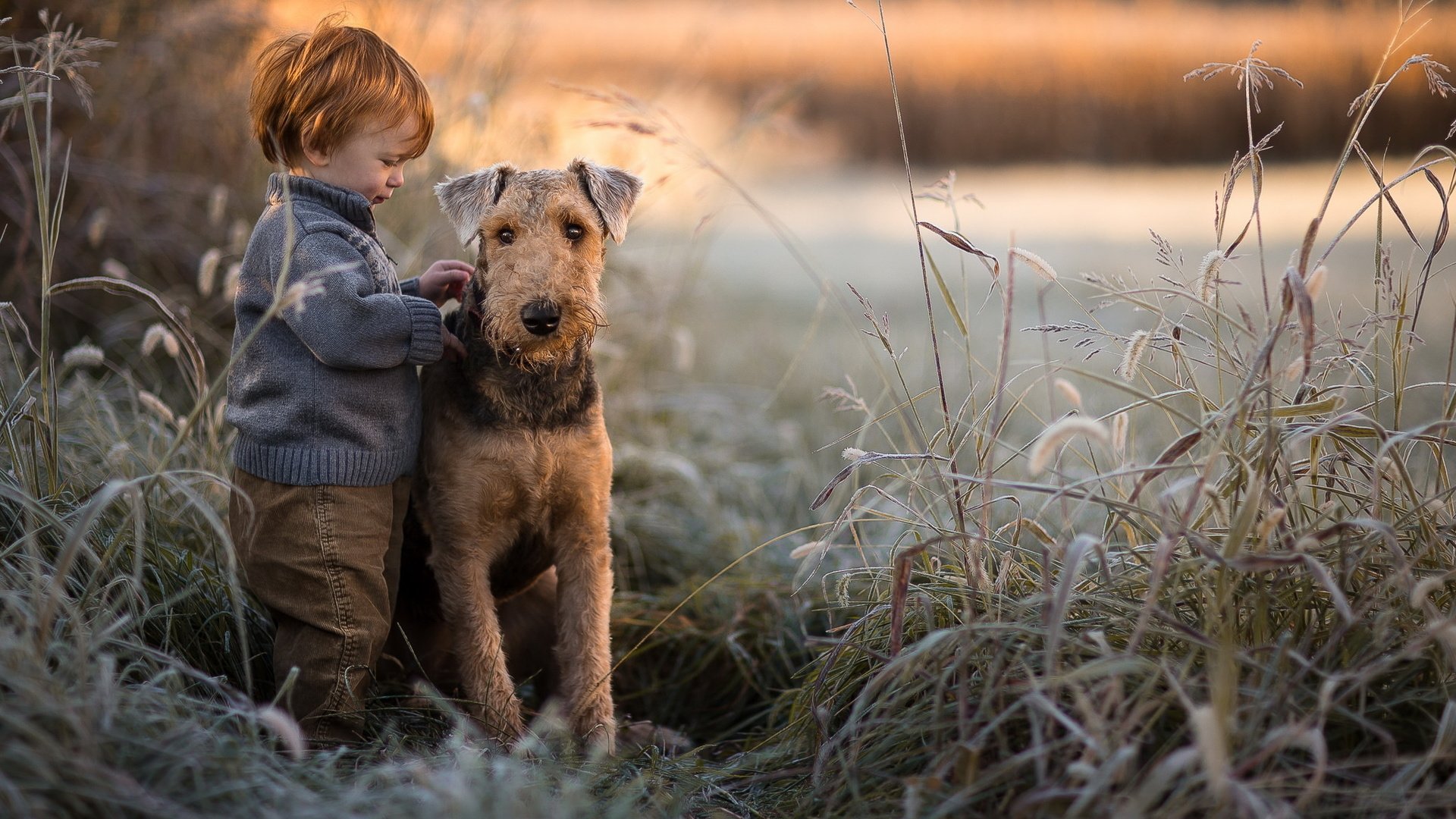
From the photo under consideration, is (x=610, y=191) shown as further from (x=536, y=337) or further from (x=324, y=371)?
(x=324, y=371)

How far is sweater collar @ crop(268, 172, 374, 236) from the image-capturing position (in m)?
2.44

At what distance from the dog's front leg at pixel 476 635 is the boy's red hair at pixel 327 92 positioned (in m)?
1.14

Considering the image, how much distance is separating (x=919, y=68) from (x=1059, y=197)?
2.15 metres

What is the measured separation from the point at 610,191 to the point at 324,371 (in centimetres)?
95

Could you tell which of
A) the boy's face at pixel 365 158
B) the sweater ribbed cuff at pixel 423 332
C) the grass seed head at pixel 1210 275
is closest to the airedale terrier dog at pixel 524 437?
the sweater ribbed cuff at pixel 423 332

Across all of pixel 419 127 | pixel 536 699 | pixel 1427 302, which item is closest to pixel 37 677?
pixel 419 127

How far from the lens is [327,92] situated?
93.0 inches

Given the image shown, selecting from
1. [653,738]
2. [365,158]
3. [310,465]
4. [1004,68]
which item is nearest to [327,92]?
[365,158]

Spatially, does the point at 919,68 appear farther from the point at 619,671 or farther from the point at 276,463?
the point at 276,463

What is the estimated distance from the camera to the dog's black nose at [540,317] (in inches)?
94.7

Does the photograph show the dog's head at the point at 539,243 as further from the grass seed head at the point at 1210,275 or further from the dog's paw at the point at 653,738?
the grass seed head at the point at 1210,275

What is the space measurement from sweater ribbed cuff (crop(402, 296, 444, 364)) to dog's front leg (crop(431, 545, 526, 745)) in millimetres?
563

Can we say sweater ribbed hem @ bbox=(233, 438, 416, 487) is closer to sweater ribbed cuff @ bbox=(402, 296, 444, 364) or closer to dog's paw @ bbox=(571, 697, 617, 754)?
sweater ribbed cuff @ bbox=(402, 296, 444, 364)

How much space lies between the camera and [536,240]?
2598 millimetres
